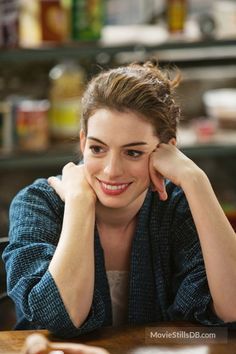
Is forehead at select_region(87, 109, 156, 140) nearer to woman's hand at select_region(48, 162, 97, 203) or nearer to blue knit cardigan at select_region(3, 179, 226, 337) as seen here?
woman's hand at select_region(48, 162, 97, 203)

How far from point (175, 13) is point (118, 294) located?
1.85 metres

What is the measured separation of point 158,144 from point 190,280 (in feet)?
1.05

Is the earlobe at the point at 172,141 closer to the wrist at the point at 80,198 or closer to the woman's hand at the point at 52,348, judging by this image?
the wrist at the point at 80,198

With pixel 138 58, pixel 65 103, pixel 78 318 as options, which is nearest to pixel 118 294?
pixel 78 318

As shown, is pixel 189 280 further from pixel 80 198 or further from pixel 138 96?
pixel 138 96

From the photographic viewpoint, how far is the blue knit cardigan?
1.58m

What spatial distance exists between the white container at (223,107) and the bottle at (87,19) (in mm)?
641

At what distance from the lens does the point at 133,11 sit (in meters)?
3.46

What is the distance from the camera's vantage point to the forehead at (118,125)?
5.51 ft

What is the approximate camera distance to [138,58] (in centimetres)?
338

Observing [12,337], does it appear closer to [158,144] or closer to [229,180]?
[158,144]

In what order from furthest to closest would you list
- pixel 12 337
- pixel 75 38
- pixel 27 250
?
pixel 75 38, pixel 27 250, pixel 12 337

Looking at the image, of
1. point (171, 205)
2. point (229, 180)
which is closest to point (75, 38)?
point (229, 180)

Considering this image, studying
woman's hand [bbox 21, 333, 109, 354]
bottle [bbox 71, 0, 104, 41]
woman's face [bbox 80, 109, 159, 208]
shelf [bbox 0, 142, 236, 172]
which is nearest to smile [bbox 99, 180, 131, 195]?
woman's face [bbox 80, 109, 159, 208]
